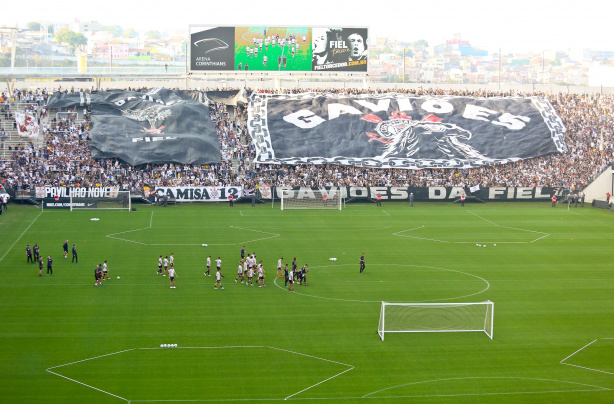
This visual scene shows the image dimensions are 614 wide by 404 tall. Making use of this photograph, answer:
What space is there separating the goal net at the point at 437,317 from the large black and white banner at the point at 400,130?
119ft

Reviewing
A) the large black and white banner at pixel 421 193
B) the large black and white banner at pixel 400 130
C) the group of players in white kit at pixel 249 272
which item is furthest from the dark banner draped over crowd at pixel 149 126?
the group of players in white kit at pixel 249 272

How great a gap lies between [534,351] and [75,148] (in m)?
46.5

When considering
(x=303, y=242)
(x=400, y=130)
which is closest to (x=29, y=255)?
(x=303, y=242)

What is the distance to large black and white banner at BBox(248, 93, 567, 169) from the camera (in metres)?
67.1

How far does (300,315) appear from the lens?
102ft

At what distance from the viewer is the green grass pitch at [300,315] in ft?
78.7

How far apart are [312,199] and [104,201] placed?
55.3 feet

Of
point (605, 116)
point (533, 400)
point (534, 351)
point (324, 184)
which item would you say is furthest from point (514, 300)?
point (605, 116)

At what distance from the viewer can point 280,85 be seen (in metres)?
79.9

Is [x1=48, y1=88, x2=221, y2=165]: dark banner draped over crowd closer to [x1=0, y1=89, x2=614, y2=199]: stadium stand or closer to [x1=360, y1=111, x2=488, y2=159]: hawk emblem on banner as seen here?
[x1=0, y1=89, x2=614, y2=199]: stadium stand

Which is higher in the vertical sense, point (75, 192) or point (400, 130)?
point (400, 130)

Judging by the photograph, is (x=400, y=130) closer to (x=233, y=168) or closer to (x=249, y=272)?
(x=233, y=168)

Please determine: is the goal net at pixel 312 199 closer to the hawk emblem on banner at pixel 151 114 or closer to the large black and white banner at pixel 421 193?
the large black and white banner at pixel 421 193

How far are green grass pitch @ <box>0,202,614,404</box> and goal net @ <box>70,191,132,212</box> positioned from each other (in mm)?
2465
